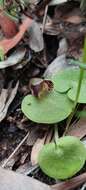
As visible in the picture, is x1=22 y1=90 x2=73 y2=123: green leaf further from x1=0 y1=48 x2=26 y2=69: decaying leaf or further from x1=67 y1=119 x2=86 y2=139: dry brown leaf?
x1=0 y1=48 x2=26 y2=69: decaying leaf

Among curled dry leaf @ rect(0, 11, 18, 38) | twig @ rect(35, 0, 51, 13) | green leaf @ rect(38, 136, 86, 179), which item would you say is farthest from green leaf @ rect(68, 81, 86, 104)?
twig @ rect(35, 0, 51, 13)

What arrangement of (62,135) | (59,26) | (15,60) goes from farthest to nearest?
(59,26) → (15,60) → (62,135)

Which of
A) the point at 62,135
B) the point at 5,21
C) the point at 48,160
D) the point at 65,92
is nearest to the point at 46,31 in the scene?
the point at 5,21

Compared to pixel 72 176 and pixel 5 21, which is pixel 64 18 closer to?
pixel 5 21

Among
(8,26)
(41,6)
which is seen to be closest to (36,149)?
(8,26)

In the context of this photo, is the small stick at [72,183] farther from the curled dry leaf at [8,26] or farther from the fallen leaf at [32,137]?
the curled dry leaf at [8,26]

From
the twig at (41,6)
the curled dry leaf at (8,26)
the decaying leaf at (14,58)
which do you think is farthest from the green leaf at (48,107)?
the twig at (41,6)
